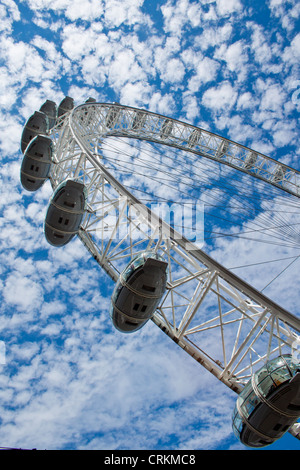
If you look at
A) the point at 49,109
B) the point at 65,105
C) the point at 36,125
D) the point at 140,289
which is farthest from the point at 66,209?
the point at 65,105

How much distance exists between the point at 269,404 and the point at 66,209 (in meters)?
8.82

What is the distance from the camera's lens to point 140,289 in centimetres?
953

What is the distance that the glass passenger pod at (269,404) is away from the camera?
313 inches

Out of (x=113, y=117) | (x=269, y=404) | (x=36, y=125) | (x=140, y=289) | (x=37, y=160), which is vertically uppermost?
(x=113, y=117)

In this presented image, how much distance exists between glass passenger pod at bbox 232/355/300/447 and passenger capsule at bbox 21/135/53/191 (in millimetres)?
12842

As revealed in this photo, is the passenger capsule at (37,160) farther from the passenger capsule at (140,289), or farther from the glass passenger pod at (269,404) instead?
the glass passenger pod at (269,404)

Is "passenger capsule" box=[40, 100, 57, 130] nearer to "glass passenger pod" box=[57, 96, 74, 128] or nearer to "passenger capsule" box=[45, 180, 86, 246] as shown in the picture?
"glass passenger pod" box=[57, 96, 74, 128]

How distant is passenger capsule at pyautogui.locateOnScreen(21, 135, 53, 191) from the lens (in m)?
15.8

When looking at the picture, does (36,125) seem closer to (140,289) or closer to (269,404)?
(140,289)

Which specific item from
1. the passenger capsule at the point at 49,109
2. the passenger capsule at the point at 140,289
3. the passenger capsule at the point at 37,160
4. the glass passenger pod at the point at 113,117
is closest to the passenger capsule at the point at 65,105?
the passenger capsule at the point at 49,109

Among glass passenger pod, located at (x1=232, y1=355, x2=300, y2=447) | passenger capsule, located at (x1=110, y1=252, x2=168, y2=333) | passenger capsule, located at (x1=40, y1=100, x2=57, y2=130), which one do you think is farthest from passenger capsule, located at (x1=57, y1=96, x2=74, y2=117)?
glass passenger pod, located at (x1=232, y1=355, x2=300, y2=447)

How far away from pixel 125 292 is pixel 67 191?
4.74 metres

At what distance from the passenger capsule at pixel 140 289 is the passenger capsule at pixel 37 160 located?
862cm

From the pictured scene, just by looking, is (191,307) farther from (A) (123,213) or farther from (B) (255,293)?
(A) (123,213)
